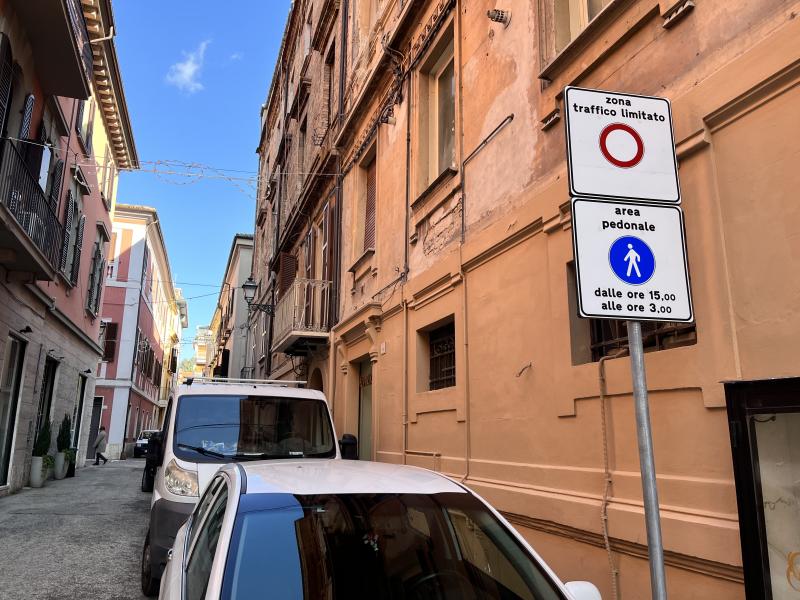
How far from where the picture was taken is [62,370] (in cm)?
1638

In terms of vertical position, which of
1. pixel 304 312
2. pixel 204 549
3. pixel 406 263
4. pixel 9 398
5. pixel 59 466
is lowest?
pixel 59 466

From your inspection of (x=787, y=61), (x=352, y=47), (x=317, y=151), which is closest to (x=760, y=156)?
(x=787, y=61)

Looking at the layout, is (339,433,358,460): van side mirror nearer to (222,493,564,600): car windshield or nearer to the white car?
the white car

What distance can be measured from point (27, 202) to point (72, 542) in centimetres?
595

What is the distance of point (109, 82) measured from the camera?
58.9 ft

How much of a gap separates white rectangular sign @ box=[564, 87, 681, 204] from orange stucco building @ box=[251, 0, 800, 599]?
0.97m

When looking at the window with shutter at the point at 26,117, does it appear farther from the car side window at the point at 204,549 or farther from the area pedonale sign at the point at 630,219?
the area pedonale sign at the point at 630,219

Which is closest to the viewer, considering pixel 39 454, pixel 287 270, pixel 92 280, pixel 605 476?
pixel 605 476

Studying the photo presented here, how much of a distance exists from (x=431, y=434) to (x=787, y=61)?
5.39 meters

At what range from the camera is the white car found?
229cm

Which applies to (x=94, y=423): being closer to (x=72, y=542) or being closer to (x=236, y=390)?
(x=72, y=542)

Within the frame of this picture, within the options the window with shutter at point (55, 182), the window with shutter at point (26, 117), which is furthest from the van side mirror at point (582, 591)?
the window with shutter at point (55, 182)

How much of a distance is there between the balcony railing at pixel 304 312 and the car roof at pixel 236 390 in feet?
16.7

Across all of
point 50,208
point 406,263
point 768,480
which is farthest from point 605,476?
point 50,208
